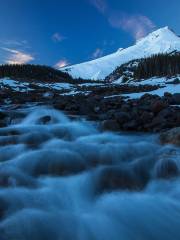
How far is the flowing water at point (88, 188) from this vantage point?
13.6 feet

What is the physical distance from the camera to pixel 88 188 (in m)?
5.50

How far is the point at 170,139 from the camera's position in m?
7.68

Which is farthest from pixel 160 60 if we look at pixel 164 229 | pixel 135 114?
pixel 164 229

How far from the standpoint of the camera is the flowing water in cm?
414

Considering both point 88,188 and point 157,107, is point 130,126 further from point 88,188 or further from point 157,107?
point 88,188

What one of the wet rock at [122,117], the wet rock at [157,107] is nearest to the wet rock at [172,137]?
the wet rock at [122,117]

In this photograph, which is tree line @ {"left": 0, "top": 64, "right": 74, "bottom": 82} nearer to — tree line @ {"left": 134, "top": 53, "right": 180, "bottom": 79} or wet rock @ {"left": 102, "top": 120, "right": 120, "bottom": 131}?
tree line @ {"left": 134, "top": 53, "right": 180, "bottom": 79}

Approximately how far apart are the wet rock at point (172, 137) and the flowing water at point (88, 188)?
0.61 feet

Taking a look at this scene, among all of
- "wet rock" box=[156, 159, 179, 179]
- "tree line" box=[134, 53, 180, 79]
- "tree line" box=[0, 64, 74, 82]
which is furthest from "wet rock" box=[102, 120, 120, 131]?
"tree line" box=[0, 64, 74, 82]

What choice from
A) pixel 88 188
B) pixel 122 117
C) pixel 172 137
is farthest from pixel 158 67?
pixel 88 188

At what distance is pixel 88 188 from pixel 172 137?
2902 mm

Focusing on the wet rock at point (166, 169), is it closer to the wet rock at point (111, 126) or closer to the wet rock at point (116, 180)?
the wet rock at point (116, 180)

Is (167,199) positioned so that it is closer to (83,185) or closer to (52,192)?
(83,185)

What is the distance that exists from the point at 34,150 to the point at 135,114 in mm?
4026
